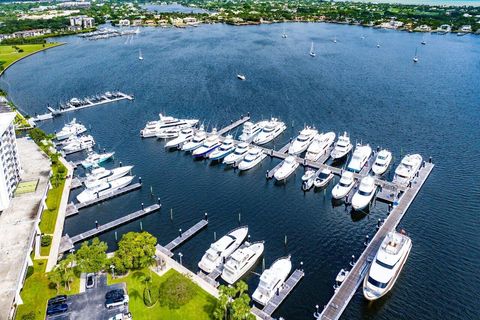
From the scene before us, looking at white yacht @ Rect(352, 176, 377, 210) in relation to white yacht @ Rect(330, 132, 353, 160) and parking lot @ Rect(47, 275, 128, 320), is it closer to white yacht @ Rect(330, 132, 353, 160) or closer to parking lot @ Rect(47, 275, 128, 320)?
white yacht @ Rect(330, 132, 353, 160)

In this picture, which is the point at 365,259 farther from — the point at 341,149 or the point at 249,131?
the point at 249,131

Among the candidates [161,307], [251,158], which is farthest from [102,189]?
[161,307]

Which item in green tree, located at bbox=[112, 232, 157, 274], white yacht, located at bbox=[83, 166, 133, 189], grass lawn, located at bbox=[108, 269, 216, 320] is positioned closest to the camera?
grass lawn, located at bbox=[108, 269, 216, 320]

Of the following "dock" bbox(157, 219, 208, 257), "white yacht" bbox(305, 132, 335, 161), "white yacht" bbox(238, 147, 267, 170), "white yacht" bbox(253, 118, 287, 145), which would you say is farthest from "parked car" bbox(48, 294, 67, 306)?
"white yacht" bbox(253, 118, 287, 145)

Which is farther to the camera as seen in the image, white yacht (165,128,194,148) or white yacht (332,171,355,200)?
white yacht (165,128,194,148)

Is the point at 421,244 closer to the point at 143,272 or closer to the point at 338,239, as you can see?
the point at 338,239

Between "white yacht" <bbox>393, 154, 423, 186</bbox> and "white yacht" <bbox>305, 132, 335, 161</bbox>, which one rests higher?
→ "white yacht" <bbox>393, 154, 423, 186</bbox>

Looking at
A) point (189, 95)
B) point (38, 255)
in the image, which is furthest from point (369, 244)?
point (189, 95)
